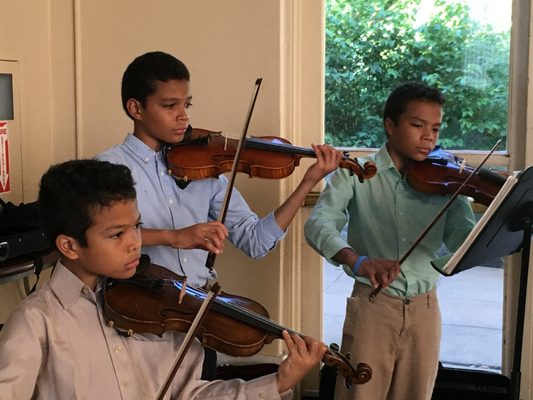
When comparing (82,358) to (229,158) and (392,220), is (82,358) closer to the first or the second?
(229,158)

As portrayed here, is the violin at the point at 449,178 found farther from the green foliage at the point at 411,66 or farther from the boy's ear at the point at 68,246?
the boy's ear at the point at 68,246

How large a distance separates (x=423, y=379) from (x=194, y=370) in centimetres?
90

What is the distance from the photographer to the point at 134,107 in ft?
6.88

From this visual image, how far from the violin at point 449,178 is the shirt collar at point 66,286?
105 centimetres

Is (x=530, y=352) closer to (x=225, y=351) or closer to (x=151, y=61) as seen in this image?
(x=225, y=351)

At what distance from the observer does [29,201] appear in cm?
293

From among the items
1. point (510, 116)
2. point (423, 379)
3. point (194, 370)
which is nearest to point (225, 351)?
point (194, 370)

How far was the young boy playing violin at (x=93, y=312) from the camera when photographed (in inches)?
58.5

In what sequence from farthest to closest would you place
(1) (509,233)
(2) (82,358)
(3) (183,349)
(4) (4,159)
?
(4) (4,159) < (1) (509,233) < (2) (82,358) < (3) (183,349)

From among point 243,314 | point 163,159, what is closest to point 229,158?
point 163,159

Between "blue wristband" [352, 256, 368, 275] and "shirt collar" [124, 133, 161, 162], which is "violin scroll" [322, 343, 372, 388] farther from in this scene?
"shirt collar" [124, 133, 161, 162]

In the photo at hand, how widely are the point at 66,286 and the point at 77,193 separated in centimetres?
18

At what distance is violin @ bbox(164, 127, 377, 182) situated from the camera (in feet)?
6.88

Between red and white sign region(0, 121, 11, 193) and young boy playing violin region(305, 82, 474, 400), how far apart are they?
1157 mm
